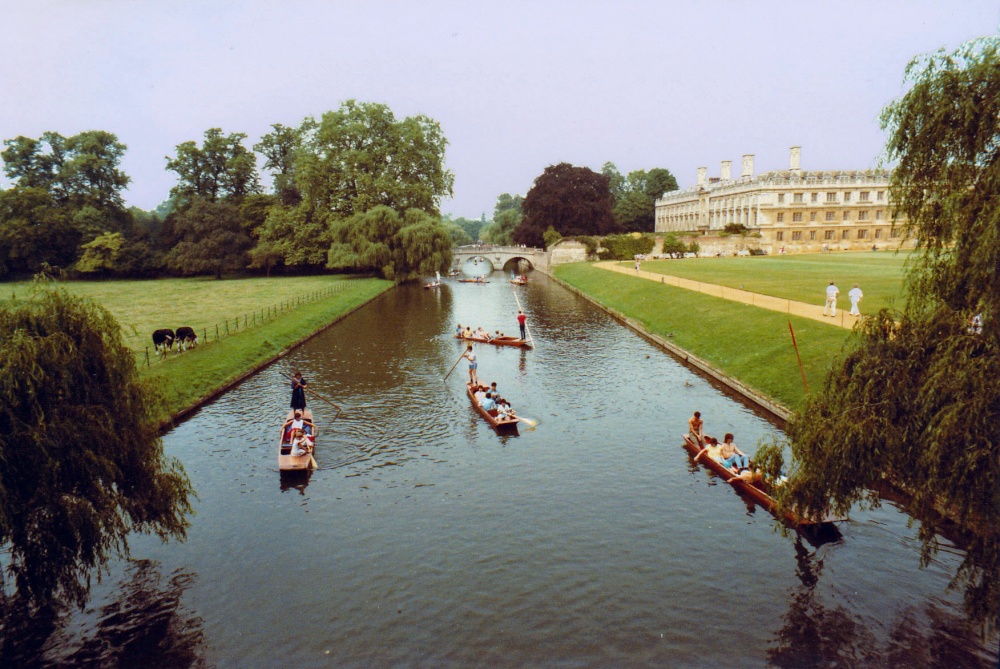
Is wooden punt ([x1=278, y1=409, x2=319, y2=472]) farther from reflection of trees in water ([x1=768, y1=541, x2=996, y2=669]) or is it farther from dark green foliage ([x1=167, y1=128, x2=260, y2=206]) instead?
dark green foliage ([x1=167, y1=128, x2=260, y2=206])

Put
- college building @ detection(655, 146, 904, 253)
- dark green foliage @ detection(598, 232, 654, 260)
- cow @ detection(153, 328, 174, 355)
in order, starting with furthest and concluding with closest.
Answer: college building @ detection(655, 146, 904, 253), dark green foliage @ detection(598, 232, 654, 260), cow @ detection(153, 328, 174, 355)

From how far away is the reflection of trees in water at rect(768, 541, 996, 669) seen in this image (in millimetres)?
10070

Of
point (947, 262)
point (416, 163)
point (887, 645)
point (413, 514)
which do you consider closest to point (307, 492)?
point (413, 514)

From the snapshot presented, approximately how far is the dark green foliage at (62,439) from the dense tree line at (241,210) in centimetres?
Result: 6113

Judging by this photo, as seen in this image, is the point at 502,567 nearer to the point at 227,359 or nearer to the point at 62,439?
the point at 62,439

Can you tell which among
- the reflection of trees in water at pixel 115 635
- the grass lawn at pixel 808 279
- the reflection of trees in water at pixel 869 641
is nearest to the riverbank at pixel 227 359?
the reflection of trees in water at pixel 115 635

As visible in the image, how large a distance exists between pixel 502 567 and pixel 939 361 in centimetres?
861

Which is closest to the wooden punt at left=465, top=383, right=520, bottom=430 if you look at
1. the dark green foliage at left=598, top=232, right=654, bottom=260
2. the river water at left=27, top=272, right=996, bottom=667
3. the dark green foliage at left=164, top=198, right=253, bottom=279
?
the river water at left=27, top=272, right=996, bottom=667

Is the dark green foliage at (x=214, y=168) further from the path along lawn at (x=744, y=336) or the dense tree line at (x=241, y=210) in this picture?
the path along lawn at (x=744, y=336)

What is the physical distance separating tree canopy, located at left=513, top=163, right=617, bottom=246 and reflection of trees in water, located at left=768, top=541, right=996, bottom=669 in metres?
97.3

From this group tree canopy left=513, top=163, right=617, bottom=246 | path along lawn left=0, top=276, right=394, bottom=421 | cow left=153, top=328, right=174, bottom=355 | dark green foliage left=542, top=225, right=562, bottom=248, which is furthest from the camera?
tree canopy left=513, top=163, right=617, bottom=246

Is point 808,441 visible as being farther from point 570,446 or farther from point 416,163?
point 416,163

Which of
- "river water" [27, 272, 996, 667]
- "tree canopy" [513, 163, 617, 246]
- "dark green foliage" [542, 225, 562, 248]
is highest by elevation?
"tree canopy" [513, 163, 617, 246]

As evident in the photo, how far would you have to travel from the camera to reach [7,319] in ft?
32.5
